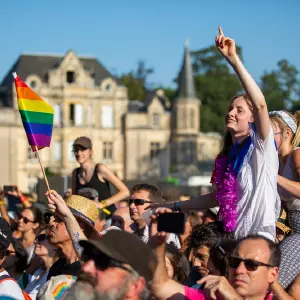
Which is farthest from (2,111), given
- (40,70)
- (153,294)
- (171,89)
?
(153,294)

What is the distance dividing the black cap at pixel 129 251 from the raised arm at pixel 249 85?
1.54 metres

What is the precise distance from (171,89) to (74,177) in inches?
3578

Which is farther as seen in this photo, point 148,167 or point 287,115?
point 148,167

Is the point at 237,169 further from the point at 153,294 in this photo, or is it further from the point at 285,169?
the point at 153,294

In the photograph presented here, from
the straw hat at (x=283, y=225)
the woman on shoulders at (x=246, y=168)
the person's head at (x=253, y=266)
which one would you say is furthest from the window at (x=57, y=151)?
the person's head at (x=253, y=266)

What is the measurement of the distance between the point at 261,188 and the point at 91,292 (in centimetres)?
183

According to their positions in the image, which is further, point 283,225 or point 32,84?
point 32,84

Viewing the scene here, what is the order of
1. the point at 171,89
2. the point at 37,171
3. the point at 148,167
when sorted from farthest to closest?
the point at 171,89, the point at 148,167, the point at 37,171

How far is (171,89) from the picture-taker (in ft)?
326

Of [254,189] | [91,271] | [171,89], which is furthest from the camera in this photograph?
[171,89]

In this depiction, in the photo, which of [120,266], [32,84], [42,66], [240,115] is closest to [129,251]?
[120,266]

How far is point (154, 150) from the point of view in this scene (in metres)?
75.9

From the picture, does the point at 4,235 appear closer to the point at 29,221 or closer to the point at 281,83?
the point at 29,221

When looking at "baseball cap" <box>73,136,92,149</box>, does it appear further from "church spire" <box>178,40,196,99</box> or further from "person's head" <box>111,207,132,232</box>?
"church spire" <box>178,40,196,99</box>
